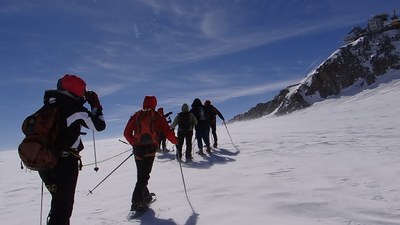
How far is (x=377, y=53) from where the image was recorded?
7581 cm

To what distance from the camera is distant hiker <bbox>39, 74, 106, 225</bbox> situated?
4395 millimetres

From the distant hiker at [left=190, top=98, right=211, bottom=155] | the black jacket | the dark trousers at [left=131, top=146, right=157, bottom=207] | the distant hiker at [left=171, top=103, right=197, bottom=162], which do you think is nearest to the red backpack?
the dark trousers at [left=131, top=146, right=157, bottom=207]

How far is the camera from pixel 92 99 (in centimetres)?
485

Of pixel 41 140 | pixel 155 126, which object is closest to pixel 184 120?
pixel 155 126

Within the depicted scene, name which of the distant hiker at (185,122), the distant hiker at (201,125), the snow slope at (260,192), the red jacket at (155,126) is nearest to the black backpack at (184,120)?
the distant hiker at (185,122)

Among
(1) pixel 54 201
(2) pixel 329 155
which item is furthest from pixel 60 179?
(2) pixel 329 155

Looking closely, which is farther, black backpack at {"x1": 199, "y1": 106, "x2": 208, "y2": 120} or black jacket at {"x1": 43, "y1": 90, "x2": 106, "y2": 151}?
A: black backpack at {"x1": 199, "y1": 106, "x2": 208, "y2": 120}

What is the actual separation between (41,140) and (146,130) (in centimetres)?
287

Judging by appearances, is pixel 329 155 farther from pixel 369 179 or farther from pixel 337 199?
pixel 337 199

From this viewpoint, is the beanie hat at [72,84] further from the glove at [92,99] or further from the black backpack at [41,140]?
the black backpack at [41,140]

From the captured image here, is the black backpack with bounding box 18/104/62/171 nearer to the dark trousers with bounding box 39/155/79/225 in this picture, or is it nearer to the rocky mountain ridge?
the dark trousers with bounding box 39/155/79/225

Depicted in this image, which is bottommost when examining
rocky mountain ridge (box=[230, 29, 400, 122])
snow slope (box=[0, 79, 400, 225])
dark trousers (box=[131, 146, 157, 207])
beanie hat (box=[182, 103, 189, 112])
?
snow slope (box=[0, 79, 400, 225])

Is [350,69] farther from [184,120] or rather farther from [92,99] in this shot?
[92,99]

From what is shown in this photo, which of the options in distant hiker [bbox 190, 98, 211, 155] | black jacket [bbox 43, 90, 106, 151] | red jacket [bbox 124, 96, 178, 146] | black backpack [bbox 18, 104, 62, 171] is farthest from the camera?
distant hiker [bbox 190, 98, 211, 155]
